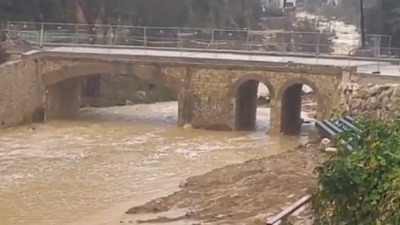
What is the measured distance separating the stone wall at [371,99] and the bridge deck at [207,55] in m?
3.80

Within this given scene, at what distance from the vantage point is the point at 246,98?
3481 centimetres

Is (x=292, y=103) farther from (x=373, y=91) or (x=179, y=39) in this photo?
(x=373, y=91)

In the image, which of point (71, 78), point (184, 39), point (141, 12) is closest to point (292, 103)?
point (184, 39)

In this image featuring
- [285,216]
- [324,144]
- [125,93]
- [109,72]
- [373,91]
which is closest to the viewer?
[285,216]

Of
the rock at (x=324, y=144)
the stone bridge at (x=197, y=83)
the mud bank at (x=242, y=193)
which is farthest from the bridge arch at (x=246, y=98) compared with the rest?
the rock at (x=324, y=144)

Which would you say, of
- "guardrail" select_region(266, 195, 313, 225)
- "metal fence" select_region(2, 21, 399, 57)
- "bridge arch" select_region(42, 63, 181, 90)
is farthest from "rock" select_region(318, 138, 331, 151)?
"metal fence" select_region(2, 21, 399, 57)

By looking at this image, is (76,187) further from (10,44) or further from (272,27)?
(272,27)

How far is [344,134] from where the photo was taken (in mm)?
12836

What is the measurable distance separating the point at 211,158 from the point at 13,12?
21218 mm

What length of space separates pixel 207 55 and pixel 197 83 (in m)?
1.69

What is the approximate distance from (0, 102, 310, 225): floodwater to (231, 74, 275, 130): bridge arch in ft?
2.42

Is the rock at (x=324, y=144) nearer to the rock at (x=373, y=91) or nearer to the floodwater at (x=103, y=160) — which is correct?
the floodwater at (x=103, y=160)

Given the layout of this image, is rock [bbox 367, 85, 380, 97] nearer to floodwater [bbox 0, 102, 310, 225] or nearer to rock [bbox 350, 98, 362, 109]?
rock [bbox 350, 98, 362, 109]

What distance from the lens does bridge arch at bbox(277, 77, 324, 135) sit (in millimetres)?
31875
